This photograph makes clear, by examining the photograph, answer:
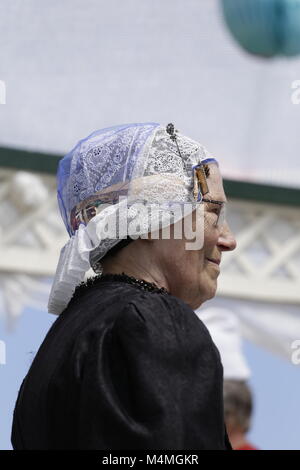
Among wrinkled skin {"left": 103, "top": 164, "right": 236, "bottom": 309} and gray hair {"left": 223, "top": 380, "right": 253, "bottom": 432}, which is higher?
wrinkled skin {"left": 103, "top": 164, "right": 236, "bottom": 309}

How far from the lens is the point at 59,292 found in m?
1.49

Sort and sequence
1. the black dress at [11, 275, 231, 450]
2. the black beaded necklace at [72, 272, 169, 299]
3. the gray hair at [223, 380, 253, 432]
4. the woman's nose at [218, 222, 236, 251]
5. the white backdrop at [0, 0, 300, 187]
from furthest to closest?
the white backdrop at [0, 0, 300, 187] → the gray hair at [223, 380, 253, 432] → the woman's nose at [218, 222, 236, 251] → the black beaded necklace at [72, 272, 169, 299] → the black dress at [11, 275, 231, 450]

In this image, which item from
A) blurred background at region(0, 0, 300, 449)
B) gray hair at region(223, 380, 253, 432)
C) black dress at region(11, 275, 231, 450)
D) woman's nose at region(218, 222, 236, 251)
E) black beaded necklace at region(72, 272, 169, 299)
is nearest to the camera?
black dress at region(11, 275, 231, 450)

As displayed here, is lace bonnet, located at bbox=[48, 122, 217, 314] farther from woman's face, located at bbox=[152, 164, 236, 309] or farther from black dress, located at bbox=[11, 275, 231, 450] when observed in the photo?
black dress, located at bbox=[11, 275, 231, 450]

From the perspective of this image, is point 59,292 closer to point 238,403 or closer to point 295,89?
point 238,403

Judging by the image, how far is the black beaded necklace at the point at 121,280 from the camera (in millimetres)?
1373

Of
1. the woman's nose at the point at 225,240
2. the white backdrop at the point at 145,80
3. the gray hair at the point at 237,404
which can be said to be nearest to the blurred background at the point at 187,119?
the white backdrop at the point at 145,80

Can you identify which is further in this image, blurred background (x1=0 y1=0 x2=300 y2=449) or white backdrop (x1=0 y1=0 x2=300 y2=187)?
white backdrop (x1=0 y1=0 x2=300 y2=187)

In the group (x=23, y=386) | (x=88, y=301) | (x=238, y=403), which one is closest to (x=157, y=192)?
(x=88, y=301)

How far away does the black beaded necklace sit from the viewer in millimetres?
1373

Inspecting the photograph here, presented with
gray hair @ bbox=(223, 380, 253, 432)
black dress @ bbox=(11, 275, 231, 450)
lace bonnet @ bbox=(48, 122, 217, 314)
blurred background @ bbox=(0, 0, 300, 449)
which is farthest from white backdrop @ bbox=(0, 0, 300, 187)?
black dress @ bbox=(11, 275, 231, 450)

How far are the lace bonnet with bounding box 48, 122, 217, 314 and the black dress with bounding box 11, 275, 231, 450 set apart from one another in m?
0.14

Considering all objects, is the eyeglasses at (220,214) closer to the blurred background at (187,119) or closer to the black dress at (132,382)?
the black dress at (132,382)

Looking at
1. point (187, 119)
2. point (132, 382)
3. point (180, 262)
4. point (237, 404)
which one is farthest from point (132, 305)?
point (187, 119)
